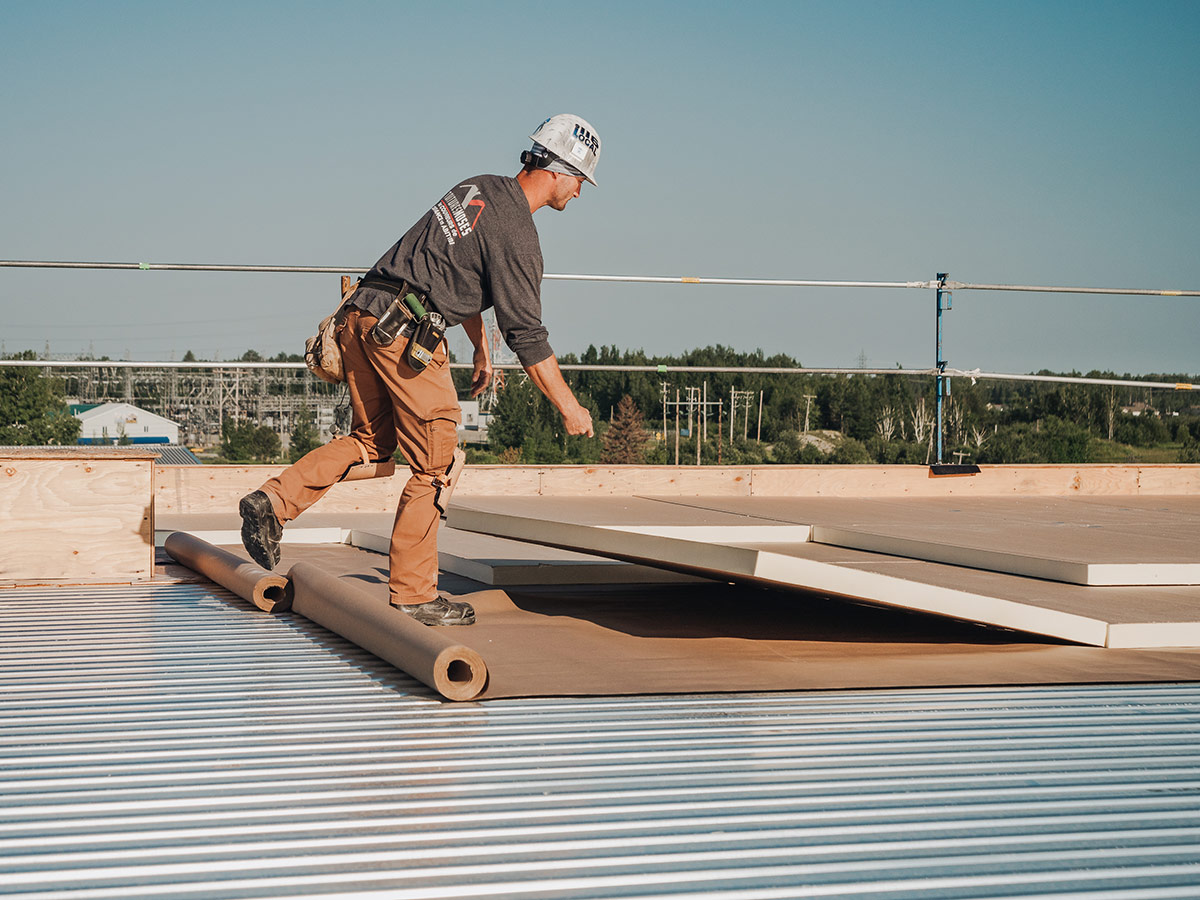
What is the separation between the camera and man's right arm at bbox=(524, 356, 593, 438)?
2961mm

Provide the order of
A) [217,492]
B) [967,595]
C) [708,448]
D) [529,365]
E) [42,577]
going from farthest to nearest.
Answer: [708,448]
[217,492]
[42,577]
[529,365]
[967,595]

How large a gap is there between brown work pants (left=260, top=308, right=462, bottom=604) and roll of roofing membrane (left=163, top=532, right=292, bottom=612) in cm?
25

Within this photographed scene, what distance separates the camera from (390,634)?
2.44 meters

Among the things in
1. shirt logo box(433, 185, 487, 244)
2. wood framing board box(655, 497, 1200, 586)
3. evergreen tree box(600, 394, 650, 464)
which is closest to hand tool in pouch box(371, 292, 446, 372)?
shirt logo box(433, 185, 487, 244)

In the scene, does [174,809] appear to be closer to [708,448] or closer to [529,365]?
[529,365]

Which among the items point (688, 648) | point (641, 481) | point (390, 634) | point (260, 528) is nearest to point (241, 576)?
point (260, 528)

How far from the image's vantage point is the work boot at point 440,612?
9.70ft

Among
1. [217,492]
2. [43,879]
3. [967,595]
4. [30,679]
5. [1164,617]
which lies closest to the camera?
[43,879]

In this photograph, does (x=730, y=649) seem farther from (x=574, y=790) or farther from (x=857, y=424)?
(x=857, y=424)

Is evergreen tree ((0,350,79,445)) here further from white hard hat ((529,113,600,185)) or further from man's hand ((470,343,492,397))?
white hard hat ((529,113,600,185))

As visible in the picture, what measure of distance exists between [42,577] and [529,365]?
6.40ft

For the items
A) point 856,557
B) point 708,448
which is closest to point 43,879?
point 856,557

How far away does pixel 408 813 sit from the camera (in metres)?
1.56

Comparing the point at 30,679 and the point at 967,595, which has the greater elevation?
the point at 967,595
